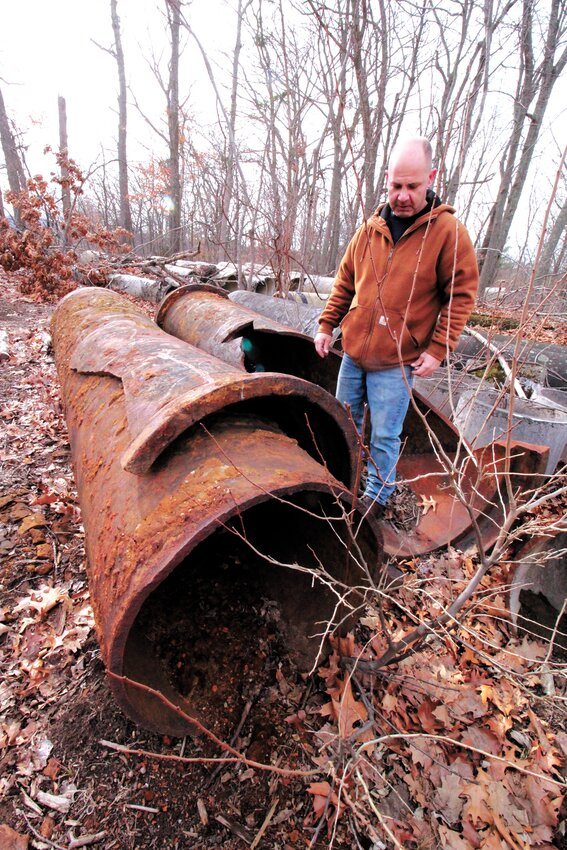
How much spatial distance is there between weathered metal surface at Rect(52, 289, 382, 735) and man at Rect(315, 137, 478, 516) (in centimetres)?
54

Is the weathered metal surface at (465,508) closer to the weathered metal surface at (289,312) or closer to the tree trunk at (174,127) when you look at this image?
the weathered metal surface at (289,312)

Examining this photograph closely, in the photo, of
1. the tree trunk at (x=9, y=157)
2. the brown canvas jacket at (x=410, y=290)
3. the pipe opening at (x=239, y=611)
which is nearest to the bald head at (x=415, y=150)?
the brown canvas jacket at (x=410, y=290)

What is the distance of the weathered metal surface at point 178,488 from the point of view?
1.35 meters

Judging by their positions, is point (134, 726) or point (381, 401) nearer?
point (134, 726)

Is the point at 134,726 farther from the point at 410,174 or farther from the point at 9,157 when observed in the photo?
the point at 9,157

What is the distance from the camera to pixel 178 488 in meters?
1.46

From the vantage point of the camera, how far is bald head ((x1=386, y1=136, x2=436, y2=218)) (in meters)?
2.13

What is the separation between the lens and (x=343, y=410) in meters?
1.80

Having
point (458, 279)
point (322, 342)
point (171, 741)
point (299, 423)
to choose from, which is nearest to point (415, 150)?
point (458, 279)

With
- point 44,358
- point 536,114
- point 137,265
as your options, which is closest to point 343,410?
point 44,358

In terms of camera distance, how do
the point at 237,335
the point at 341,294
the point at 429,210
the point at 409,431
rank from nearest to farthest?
the point at 429,210 → the point at 341,294 → the point at 237,335 → the point at 409,431

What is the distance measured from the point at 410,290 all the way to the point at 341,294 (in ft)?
2.05

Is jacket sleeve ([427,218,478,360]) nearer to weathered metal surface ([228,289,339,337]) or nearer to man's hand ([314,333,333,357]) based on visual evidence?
man's hand ([314,333,333,357])

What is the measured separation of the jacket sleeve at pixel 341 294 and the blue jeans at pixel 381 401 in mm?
309
